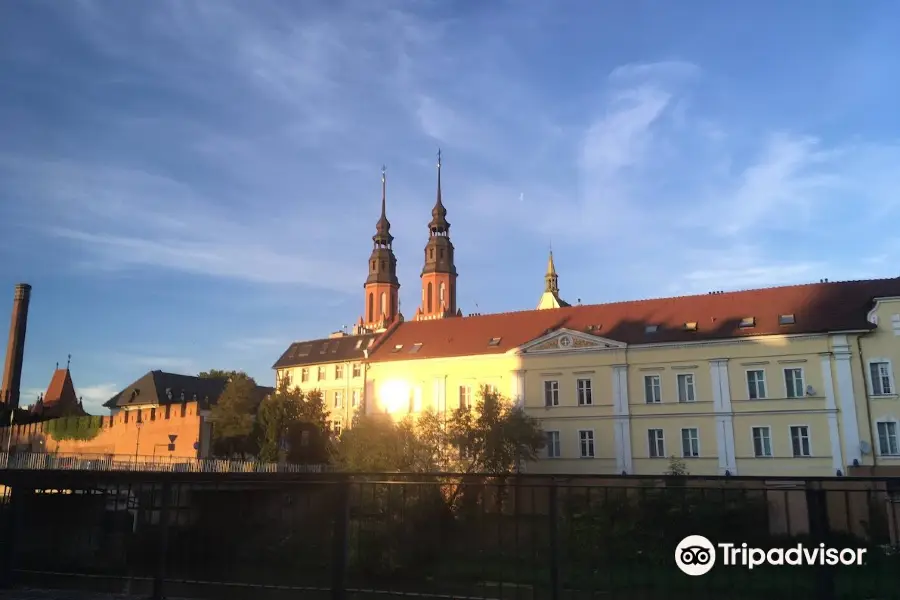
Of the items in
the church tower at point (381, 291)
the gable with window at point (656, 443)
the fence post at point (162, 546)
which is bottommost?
the fence post at point (162, 546)

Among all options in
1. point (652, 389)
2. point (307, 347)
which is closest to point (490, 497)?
point (652, 389)

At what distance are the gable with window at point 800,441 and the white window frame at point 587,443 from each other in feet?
34.7

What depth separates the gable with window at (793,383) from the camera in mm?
38438

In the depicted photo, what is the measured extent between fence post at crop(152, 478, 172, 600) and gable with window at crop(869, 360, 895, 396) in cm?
3630

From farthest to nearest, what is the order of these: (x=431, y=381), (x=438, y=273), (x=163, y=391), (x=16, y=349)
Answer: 1. (x=438, y=273)
2. (x=16, y=349)
3. (x=163, y=391)
4. (x=431, y=381)

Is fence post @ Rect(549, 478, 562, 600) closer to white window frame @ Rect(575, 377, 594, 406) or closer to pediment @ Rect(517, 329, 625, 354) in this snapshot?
white window frame @ Rect(575, 377, 594, 406)

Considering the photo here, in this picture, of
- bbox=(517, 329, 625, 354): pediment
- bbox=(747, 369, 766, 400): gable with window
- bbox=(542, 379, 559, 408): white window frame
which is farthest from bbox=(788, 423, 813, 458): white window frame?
bbox=(542, 379, 559, 408): white window frame

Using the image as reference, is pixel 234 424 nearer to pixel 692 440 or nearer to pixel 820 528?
pixel 692 440

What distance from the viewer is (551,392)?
44156 mm

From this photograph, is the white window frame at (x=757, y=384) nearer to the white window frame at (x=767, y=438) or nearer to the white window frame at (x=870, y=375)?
the white window frame at (x=767, y=438)

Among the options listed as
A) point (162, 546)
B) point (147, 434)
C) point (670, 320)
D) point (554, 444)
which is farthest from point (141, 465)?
point (162, 546)

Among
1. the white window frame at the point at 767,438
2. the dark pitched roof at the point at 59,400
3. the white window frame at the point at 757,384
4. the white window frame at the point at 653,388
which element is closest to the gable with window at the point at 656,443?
the white window frame at the point at 653,388

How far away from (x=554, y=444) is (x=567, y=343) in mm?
6133

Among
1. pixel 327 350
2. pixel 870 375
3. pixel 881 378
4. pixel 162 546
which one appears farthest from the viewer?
pixel 327 350
